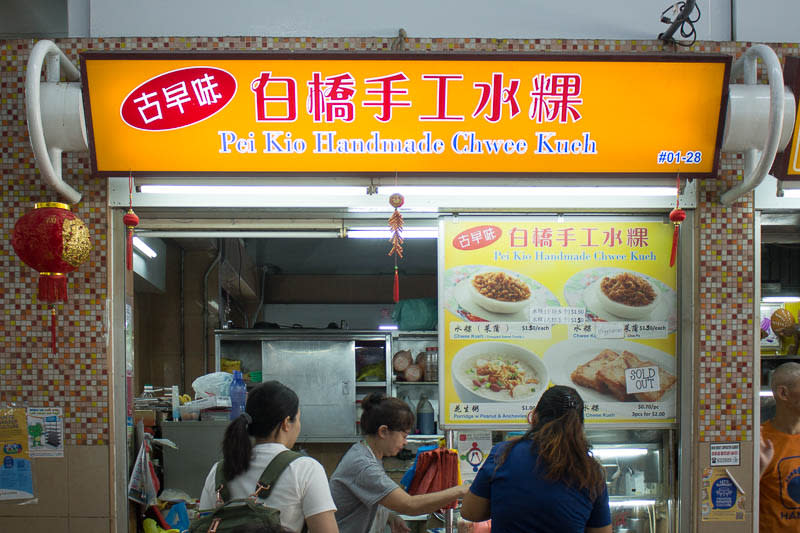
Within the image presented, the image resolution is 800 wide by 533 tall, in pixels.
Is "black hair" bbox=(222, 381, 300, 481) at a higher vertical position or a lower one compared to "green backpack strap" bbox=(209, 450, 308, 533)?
higher

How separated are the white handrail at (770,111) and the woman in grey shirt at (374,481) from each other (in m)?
2.17

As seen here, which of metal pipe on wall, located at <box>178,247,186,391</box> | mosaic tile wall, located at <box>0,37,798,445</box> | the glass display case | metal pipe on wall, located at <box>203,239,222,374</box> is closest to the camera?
mosaic tile wall, located at <box>0,37,798,445</box>

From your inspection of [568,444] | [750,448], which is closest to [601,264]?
[750,448]

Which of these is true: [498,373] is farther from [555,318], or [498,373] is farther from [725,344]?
[725,344]

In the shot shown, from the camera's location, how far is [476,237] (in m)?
4.59

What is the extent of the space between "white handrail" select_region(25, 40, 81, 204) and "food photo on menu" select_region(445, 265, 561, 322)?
2.23 m

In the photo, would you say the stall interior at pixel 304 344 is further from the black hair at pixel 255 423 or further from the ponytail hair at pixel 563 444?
the black hair at pixel 255 423

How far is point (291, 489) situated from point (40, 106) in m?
2.40

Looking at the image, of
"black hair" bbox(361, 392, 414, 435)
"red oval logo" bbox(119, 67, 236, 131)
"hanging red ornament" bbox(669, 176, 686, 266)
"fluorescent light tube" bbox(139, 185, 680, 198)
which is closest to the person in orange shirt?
"hanging red ornament" bbox(669, 176, 686, 266)

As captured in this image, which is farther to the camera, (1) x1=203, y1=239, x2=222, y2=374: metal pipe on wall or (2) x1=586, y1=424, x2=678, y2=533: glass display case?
(1) x1=203, y1=239, x2=222, y2=374: metal pipe on wall

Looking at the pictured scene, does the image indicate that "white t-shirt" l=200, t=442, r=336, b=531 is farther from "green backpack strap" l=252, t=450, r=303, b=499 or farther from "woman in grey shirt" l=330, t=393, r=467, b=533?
"woman in grey shirt" l=330, t=393, r=467, b=533

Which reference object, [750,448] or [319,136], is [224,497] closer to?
[319,136]

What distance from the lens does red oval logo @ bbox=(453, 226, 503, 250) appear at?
4578 millimetres

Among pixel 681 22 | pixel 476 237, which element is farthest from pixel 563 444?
pixel 681 22
